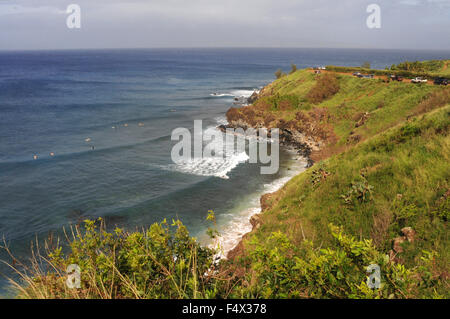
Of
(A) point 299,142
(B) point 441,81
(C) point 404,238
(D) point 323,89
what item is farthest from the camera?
(D) point 323,89

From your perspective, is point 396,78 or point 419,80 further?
point 396,78

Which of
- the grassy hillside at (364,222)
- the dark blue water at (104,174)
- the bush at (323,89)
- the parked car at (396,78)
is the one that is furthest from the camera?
Result: the bush at (323,89)

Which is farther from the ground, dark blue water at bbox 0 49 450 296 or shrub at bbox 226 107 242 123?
shrub at bbox 226 107 242 123

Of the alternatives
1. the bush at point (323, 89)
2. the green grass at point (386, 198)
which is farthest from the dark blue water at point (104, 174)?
the bush at point (323, 89)

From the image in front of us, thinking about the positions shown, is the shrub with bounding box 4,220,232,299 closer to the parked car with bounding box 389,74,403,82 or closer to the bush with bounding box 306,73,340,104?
the bush with bounding box 306,73,340,104

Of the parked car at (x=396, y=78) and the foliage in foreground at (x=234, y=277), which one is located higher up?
the parked car at (x=396, y=78)

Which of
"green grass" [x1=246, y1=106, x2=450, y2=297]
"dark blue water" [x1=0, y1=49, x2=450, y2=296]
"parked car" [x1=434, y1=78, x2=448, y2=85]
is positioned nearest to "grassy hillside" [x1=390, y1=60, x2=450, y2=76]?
"parked car" [x1=434, y1=78, x2=448, y2=85]

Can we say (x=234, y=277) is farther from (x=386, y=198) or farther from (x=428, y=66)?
(x=428, y=66)

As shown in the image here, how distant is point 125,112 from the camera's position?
210 ft

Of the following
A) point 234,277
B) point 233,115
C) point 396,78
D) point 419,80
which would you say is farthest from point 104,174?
point 396,78

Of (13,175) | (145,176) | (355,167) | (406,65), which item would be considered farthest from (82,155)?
(406,65)

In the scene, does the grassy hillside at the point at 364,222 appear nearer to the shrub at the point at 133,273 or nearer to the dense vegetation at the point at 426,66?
the shrub at the point at 133,273

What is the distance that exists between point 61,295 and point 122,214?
21570mm
